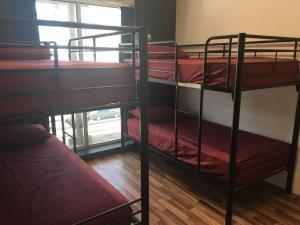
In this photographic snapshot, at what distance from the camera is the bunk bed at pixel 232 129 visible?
6.28ft

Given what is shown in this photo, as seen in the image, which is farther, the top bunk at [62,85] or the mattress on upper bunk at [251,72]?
the mattress on upper bunk at [251,72]

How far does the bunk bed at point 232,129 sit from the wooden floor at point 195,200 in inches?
7.8

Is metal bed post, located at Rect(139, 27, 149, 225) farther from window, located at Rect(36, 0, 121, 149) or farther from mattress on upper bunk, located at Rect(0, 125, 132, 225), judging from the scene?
window, located at Rect(36, 0, 121, 149)

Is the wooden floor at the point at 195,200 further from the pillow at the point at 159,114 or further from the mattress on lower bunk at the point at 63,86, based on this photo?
the mattress on lower bunk at the point at 63,86

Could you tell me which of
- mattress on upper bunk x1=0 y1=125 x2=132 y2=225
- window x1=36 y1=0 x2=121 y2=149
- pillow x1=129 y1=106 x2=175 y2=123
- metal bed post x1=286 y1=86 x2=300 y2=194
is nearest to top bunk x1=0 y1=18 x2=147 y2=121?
mattress on upper bunk x1=0 y1=125 x2=132 y2=225

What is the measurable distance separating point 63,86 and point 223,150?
1.67 metres

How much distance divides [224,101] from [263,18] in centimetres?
106

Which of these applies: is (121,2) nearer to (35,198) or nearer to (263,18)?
(263,18)

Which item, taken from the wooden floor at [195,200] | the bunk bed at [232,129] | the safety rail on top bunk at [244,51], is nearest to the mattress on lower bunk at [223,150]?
the bunk bed at [232,129]

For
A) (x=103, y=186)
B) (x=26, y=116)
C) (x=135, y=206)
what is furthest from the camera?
(x=135, y=206)

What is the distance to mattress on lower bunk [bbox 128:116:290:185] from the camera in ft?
7.18

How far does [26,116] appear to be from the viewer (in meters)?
1.10

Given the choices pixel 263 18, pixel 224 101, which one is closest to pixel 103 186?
pixel 224 101

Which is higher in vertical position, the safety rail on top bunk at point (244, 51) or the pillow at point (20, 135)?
the safety rail on top bunk at point (244, 51)
